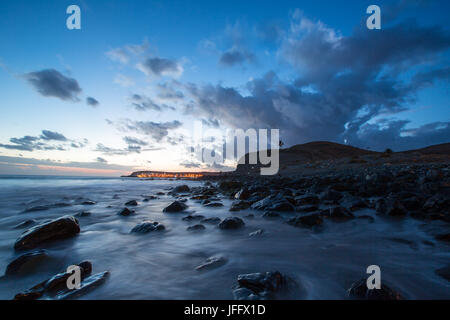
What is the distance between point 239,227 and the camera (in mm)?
3236

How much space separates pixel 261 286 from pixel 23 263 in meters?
2.30

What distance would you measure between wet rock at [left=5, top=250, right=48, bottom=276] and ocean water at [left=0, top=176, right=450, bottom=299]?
0.07 metres

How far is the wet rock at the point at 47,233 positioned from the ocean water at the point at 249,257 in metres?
0.13

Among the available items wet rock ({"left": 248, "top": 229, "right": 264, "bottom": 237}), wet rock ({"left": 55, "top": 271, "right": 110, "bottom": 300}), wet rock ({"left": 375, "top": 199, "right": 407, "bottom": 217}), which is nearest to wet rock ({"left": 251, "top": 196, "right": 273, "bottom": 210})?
wet rock ({"left": 248, "top": 229, "right": 264, "bottom": 237})

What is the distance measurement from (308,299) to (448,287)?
1.05 m

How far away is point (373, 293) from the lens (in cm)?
125

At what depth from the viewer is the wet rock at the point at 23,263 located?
1812 millimetres

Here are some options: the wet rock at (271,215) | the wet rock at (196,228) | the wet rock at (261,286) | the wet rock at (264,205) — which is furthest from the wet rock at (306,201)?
the wet rock at (261,286)

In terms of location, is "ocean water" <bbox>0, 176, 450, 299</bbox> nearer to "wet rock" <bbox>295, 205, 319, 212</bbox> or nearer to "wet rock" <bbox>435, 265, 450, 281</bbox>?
"wet rock" <bbox>435, 265, 450, 281</bbox>

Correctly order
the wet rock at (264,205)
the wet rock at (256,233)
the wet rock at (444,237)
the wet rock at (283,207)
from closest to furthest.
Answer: the wet rock at (444,237) < the wet rock at (256,233) < the wet rock at (283,207) < the wet rock at (264,205)

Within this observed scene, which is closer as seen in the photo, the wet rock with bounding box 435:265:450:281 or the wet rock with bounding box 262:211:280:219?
the wet rock with bounding box 435:265:450:281

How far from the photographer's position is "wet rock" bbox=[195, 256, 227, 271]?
1.82 meters

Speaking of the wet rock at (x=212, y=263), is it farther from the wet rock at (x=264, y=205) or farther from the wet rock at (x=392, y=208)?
the wet rock at (x=392, y=208)
